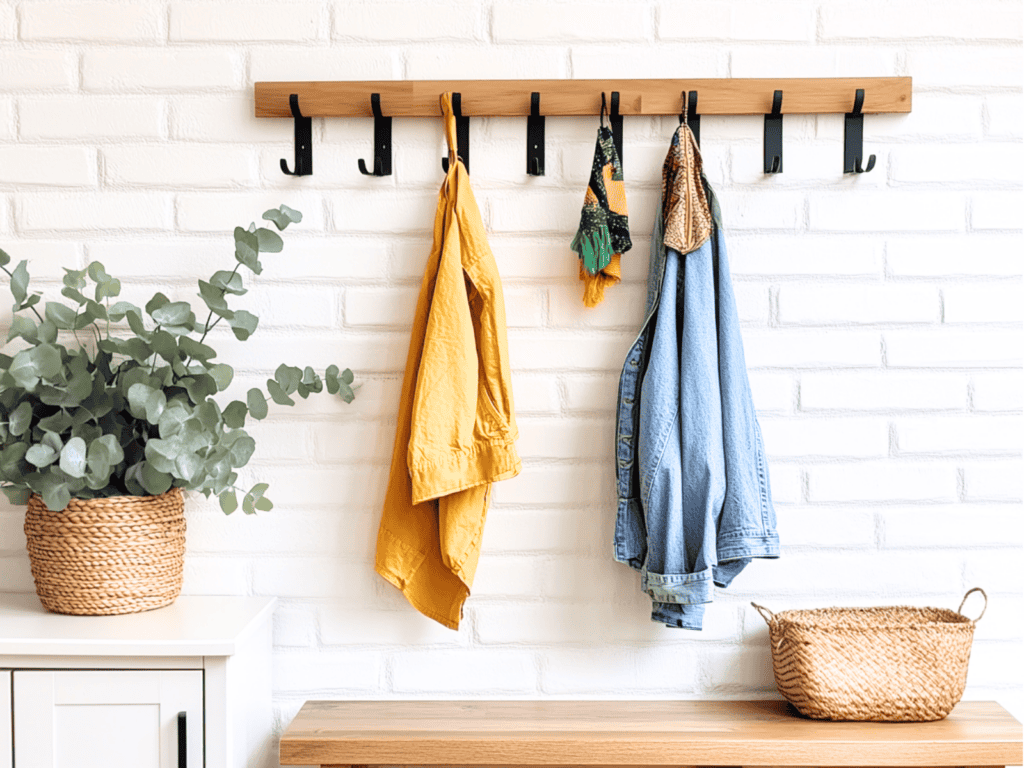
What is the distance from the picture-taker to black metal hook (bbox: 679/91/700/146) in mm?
1354

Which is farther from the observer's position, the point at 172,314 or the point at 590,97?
the point at 590,97

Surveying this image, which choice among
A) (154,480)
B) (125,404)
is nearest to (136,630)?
(154,480)

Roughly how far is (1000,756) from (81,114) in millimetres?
1778

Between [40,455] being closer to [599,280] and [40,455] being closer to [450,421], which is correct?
[450,421]

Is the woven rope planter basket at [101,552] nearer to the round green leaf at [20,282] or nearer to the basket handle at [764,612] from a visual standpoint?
the round green leaf at [20,282]

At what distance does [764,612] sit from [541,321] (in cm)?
62

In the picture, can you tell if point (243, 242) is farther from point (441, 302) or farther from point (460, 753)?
point (460, 753)

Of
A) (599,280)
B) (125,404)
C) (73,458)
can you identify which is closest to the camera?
(73,458)

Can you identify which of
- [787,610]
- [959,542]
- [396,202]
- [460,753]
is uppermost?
[396,202]

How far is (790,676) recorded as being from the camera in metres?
1.29

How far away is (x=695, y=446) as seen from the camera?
1268mm

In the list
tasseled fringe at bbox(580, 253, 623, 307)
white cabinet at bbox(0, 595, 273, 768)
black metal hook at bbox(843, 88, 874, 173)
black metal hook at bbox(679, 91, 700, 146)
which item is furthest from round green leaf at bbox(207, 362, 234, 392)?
black metal hook at bbox(843, 88, 874, 173)

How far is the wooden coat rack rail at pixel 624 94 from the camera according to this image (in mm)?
1362

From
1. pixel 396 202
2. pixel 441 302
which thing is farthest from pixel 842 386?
pixel 396 202
